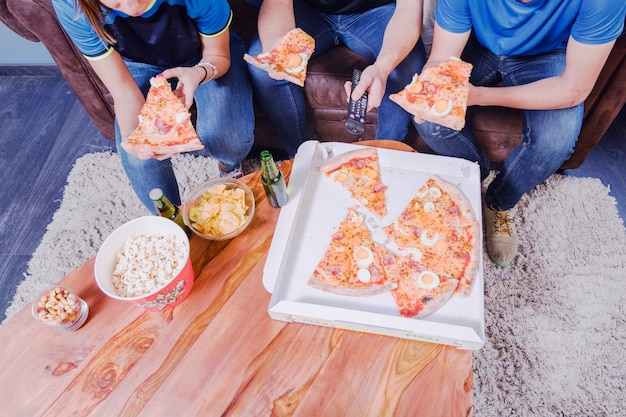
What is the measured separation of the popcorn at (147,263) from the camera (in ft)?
4.11

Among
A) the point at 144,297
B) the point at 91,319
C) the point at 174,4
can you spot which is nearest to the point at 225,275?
the point at 144,297

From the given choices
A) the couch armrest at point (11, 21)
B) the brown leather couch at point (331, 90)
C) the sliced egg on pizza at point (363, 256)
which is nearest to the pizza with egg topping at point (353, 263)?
the sliced egg on pizza at point (363, 256)

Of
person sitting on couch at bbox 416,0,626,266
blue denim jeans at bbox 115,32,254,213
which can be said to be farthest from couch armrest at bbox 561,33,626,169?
blue denim jeans at bbox 115,32,254,213

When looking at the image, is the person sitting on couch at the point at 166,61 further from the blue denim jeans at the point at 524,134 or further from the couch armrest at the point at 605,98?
the couch armrest at the point at 605,98

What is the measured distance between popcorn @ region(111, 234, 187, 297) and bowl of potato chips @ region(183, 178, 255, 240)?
0.13 metres

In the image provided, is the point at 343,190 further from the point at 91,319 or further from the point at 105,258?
the point at 91,319

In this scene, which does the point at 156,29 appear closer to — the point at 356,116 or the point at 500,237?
the point at 356,116

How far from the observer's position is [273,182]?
1.42 meters

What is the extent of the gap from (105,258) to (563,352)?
1760 millimetres

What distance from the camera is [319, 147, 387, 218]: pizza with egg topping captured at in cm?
153

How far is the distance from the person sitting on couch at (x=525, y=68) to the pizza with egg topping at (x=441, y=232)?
43 centimetres

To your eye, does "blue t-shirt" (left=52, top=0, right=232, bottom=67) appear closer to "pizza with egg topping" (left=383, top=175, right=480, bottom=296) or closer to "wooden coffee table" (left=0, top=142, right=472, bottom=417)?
"wooden coffee table" (left=0, top=142, right=472, bottom=417)

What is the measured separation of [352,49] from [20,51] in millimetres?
2411

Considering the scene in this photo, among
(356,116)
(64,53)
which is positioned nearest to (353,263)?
(356,116)
